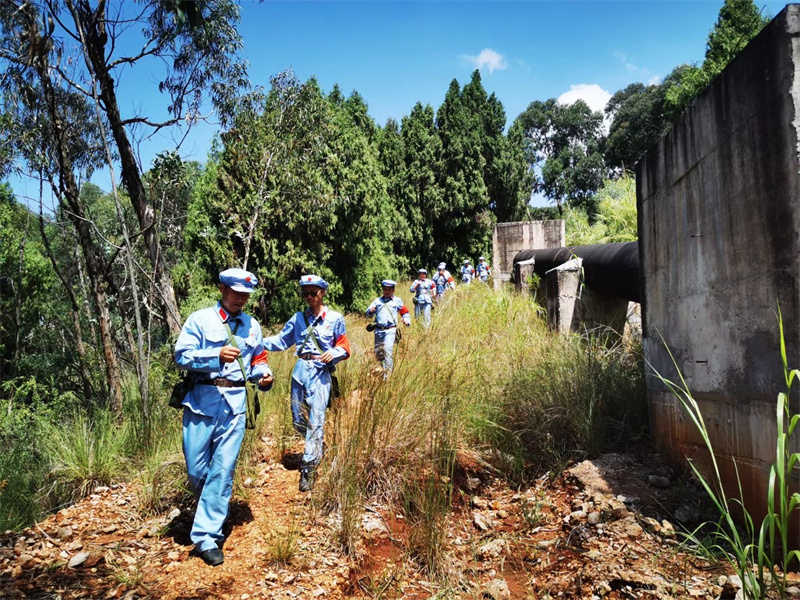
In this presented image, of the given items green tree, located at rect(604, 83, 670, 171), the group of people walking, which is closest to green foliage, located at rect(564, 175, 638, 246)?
the group of people walking

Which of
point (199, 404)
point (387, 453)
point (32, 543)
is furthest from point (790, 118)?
point (32, 543)

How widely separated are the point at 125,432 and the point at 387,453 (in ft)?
8.27

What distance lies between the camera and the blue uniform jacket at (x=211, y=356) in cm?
367

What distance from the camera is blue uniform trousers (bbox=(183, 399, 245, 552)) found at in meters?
3.63

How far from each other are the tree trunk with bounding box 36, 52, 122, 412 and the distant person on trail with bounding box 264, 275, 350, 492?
2.88 m

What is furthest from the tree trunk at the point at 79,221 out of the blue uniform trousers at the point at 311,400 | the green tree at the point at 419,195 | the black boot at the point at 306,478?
the green tree at the point at 419,195

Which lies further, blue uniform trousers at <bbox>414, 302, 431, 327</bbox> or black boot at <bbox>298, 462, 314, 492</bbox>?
blue uniform trousers at <bbox>414, 302, 431, 327</bbox>

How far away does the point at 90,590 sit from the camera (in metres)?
3.24

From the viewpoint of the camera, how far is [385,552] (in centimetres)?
381

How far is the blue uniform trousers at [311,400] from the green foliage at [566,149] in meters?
37.1

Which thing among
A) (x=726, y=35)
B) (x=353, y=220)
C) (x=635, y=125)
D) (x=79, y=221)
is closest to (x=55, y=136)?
(x=79, y=221)

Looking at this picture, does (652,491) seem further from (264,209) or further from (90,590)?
(264,209)

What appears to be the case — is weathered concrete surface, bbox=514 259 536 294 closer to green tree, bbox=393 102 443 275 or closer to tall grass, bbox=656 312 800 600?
tall grass, bbox=656 312 800 600

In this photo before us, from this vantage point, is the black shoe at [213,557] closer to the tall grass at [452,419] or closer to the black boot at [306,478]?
the tall grass at [452,419]
